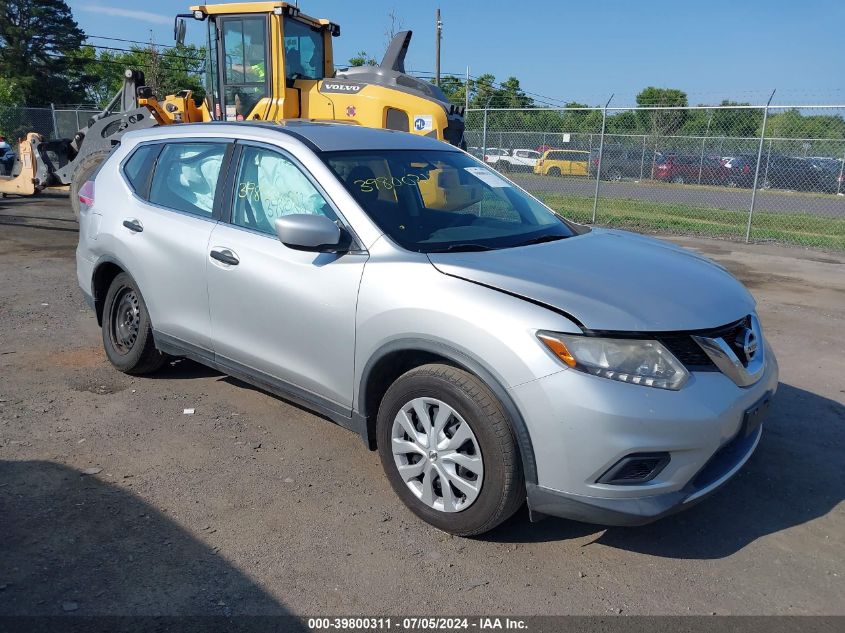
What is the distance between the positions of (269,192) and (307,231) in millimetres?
804

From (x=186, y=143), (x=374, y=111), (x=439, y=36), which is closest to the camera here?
(x=186, y=143)

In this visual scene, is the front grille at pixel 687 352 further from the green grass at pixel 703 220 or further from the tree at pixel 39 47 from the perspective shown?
the tree at pixel 39 47

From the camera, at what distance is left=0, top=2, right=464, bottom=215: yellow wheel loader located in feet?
33.4

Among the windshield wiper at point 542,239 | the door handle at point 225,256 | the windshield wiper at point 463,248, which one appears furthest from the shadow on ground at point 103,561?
the windshield wiper at point 542,239

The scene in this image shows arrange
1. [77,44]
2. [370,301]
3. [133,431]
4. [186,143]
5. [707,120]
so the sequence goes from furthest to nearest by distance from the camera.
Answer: [77,44] < [707,120] < [186,143] < [133,431] < [370,301]

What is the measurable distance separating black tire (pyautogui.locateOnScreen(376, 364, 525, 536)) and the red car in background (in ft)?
64.1

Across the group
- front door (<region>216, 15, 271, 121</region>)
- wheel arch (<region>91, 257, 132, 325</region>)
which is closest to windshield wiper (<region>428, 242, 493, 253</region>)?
wheel arch (<region>91, 257, 132, 325</region>)

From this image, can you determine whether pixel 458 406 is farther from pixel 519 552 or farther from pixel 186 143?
pixel 186 143

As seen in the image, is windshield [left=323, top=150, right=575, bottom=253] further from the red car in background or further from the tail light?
the red car in background

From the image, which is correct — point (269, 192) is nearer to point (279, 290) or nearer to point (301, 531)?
point (279, 290)

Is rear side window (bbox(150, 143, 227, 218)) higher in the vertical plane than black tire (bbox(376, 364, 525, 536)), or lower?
higher

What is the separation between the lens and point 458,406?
→ 10.2 feet

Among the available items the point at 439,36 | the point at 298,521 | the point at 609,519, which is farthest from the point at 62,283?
the point at 439,36

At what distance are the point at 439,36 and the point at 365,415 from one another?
31.0m
